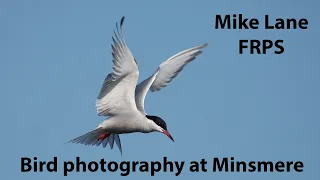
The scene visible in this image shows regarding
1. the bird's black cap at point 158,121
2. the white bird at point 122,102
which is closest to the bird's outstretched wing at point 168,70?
the white bird at point 122,102

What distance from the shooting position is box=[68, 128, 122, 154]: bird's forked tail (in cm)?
1252

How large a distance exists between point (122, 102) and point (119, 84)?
1.61 ft

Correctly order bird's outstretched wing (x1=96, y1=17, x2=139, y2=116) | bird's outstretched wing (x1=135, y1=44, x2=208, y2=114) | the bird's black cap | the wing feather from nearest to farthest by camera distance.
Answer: bird's outstretched wing (x1=96, y1=17, x2=139, y2=116), the bird's black cap, bird's outstretched wing (x1=135, y1=44, x2=208, y2=114), the wing feather

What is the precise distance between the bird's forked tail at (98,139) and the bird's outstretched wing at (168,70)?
39.0 inches

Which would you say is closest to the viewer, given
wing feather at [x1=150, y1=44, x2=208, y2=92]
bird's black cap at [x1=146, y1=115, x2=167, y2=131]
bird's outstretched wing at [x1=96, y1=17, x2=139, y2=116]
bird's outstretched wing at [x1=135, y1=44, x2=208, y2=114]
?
bird's outstretched wing at [x1=96, y1=17, x2=139, y2=116]

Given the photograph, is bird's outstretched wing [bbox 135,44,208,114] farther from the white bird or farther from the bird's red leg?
the bird's red leg

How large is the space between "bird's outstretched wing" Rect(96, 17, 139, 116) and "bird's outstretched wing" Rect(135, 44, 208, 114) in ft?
3.61

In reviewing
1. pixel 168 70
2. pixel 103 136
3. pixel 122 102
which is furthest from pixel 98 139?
pixel 168 70

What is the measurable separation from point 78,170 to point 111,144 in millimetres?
902

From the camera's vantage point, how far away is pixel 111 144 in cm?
1319

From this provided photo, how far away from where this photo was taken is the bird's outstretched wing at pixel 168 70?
13.2m

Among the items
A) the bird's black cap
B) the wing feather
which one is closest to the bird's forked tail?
the bird's black cap

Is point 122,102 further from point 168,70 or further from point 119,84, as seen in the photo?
point 168,70

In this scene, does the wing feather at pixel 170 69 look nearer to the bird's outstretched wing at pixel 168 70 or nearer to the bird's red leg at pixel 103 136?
the bird's outstretched wing at pixel 168 70
